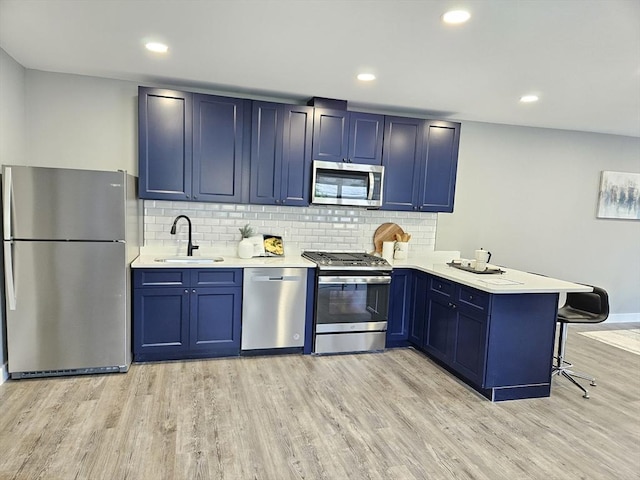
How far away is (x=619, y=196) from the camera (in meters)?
5.57

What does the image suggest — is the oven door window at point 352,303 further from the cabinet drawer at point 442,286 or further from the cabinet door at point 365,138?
the cabinet door at point 365,138

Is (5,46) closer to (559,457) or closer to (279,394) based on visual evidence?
(279,394)

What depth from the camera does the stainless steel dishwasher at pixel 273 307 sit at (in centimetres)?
368

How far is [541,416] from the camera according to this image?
2922 millimetres

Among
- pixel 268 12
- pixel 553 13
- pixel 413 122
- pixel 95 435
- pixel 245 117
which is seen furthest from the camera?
pixel 413 122

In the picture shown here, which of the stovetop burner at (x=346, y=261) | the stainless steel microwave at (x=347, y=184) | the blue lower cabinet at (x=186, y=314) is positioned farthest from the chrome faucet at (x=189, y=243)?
the stainless steel microwave at (x=347, y=184)

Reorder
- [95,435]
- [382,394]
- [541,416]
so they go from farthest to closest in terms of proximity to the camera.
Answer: [382,394] < [541,416] < [95,435]

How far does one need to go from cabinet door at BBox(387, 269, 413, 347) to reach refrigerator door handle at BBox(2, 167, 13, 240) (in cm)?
326

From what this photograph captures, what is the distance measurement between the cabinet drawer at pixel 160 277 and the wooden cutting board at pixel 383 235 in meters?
2.15

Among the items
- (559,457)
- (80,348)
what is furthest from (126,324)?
(559,457)

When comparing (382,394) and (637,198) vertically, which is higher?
(637,198)

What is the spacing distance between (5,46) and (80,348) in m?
2.35

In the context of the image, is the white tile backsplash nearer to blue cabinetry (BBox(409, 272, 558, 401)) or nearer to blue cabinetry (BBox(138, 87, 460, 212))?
blue cabinetry (BBox(138, 87, 460, 212))

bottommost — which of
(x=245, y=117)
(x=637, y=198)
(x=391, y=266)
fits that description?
(x=391, y=266)
